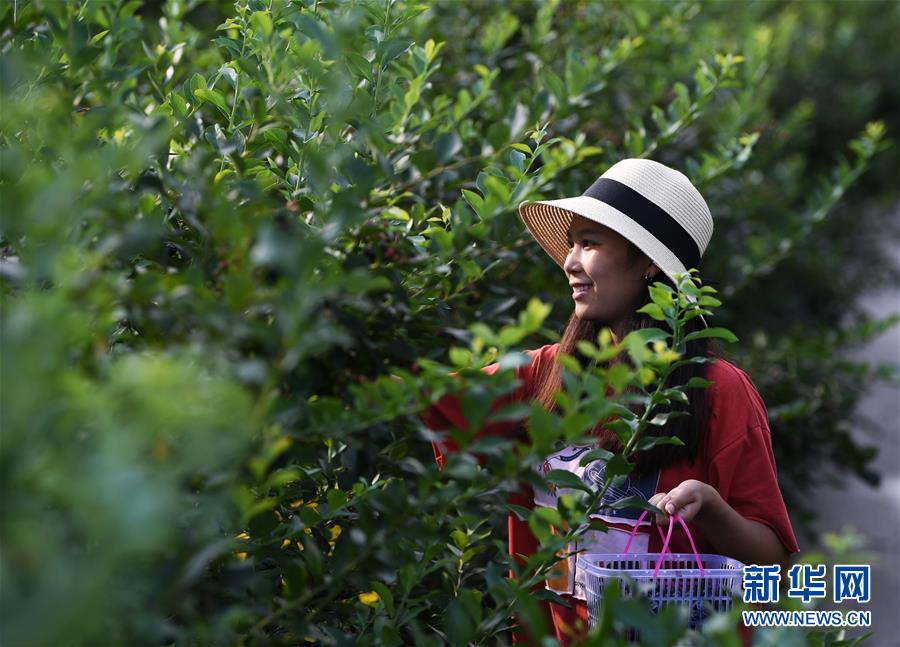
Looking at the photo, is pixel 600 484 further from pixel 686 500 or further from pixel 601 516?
pixel 686 500

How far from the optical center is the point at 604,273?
95.0 inches

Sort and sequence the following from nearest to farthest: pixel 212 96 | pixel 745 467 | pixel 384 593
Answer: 1. pixel 384 593
2. pixel 212 96
3. pixel 745 467

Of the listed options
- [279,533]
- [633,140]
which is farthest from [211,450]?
[633,140]

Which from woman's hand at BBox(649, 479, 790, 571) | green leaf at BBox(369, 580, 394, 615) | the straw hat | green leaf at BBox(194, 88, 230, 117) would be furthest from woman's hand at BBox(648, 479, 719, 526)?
green leaf at BBox(194, 88, 230, 117)

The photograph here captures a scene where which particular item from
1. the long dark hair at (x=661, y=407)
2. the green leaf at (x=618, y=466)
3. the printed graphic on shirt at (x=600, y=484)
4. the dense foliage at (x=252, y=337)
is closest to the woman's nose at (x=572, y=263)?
the long dark hair at (x=661, y=407)

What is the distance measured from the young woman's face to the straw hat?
7cm

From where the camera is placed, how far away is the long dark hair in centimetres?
229

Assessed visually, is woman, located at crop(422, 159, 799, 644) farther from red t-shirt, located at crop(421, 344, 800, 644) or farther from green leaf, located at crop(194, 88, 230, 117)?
green leaf, located at crop(194, 88, 230, 117)

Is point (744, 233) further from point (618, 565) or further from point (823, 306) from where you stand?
point (618, 565)

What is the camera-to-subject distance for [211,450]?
3.26 feet

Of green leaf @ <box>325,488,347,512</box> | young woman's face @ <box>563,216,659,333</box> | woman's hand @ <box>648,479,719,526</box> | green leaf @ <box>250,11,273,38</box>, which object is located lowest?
woman's hand @ <box>648,479,719,526</box>

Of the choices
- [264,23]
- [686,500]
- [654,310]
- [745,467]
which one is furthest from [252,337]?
[745,467]

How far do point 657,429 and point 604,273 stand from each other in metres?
0.37

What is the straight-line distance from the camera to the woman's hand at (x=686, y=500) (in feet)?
6.69
